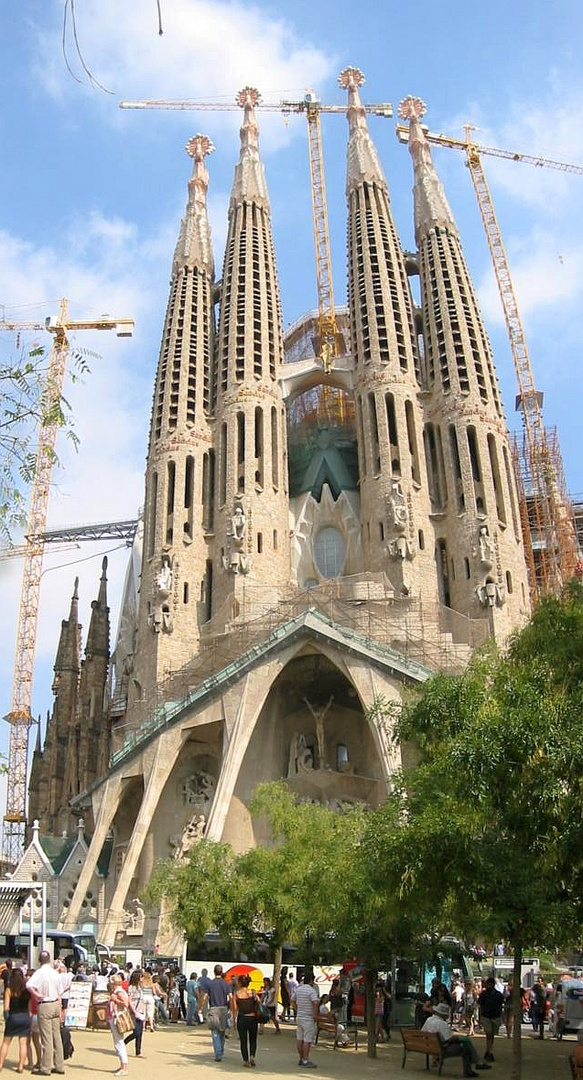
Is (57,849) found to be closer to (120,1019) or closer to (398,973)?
(398,973)

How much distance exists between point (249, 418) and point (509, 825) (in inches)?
1310

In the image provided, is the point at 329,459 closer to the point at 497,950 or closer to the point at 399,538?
the point at 399,538

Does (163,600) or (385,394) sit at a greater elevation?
(385,394)

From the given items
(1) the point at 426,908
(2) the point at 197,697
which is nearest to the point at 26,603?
(2) the point at 197,697

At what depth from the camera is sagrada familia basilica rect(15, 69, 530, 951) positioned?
3675 centimetres

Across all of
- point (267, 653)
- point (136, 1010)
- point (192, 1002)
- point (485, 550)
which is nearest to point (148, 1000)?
point (136, 1010)

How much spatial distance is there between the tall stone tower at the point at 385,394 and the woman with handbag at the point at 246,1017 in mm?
27601

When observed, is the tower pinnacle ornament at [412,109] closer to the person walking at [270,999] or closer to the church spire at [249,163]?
the church spire at [249,163]

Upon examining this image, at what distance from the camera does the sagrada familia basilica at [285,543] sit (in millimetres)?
36750

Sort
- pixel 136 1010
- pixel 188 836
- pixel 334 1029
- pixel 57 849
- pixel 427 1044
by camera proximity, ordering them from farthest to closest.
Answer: pixel 57 849 → pixel 188 836 → pixel 334 1029 → pixel 136 1010 → pixel 427 1044

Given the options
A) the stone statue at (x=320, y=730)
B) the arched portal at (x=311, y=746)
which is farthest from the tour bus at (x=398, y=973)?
the stone statue at (x=320, y=730)

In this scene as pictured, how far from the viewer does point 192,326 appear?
48.4 meters

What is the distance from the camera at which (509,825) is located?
43.5 feet

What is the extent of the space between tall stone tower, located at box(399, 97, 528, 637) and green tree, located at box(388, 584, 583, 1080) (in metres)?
25.8
